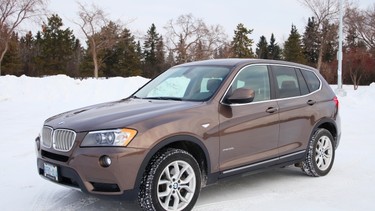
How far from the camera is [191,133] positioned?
4.31 m

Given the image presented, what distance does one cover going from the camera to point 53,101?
56.0ft

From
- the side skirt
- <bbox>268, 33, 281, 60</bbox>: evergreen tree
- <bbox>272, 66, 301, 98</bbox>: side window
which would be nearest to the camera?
the side skirt

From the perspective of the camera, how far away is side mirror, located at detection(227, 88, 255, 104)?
4.66 meters

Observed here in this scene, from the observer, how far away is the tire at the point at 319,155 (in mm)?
5895

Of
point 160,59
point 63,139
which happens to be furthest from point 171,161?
point 160,59

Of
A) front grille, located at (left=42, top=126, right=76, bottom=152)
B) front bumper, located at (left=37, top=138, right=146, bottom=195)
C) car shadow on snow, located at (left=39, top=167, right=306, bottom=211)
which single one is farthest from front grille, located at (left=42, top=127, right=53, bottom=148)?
car shadow on snow, located at (left=39, top=167, right=306, bottom=211)

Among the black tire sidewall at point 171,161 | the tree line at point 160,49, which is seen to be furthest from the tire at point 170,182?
the tree line at point 160,49

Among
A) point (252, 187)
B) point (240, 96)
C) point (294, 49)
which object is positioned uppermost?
point (294, 49)

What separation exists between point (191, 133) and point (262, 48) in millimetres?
71390

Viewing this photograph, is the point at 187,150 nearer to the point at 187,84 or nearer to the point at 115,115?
the point at 115,115

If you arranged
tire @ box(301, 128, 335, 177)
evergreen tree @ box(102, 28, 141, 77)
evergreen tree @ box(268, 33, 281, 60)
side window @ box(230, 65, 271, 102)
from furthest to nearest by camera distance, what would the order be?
1. evergreen tree @ box(268, 33, 281, 60)
2. evergreen tree @ box(102, 28, 141, 77)
3. tire @ box(301, 128, 335, 177)
4. side window @ box(230, 65, 271, 102)

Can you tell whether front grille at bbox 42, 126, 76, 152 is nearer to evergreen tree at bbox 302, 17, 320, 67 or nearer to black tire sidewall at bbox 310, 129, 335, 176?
black tire sidewall at bbox 310, 129, 335, 176

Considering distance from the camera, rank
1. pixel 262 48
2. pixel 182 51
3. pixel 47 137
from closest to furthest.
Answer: pixel 47 137
pixel 182 51
pixel 262 48

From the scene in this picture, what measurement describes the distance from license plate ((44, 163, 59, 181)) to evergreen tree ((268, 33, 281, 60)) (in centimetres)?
7026
